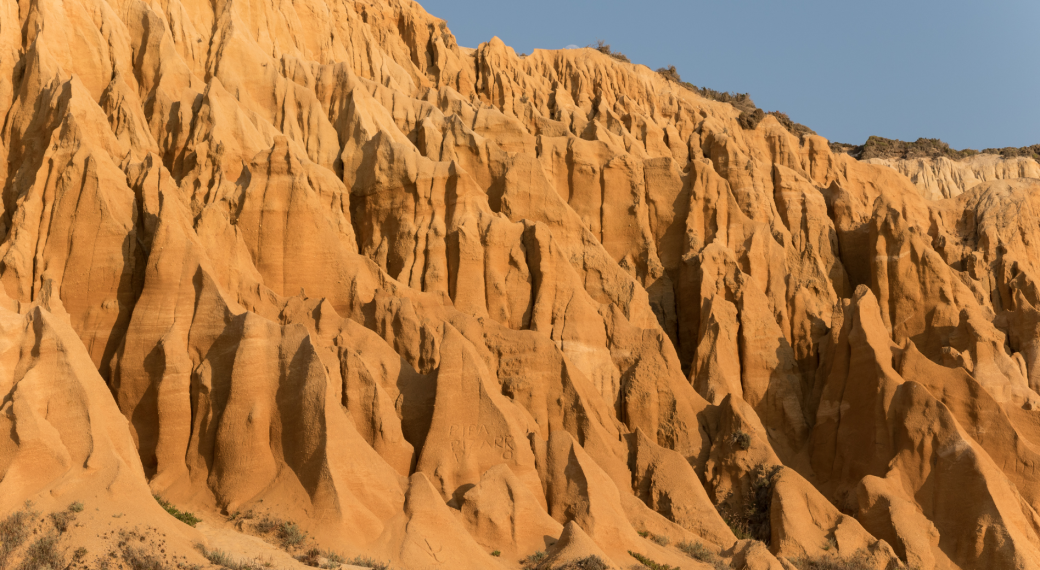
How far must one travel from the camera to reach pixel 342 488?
24.2m

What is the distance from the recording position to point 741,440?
103ft

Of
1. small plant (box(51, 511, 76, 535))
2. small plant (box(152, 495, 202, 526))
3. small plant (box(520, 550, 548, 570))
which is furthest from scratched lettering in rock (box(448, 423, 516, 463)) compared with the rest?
small plant (box(51, 511, 76, 535))

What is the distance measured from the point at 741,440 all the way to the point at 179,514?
15.2 metres

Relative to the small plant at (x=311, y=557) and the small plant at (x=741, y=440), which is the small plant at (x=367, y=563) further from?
the small plant at (x=741, y=440)

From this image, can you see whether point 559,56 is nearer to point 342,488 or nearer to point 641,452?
point 641,452

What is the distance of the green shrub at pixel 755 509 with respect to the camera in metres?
30.1

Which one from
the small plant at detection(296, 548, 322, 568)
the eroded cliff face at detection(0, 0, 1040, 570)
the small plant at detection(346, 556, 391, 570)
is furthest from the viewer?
the eroded cliff face at detection(0, 0, 1040, 570)

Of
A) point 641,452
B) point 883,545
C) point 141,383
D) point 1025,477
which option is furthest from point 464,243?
point 1025,477

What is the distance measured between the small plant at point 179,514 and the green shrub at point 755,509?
1400cm

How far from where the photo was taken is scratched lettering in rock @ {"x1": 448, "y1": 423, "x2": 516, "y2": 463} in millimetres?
27750

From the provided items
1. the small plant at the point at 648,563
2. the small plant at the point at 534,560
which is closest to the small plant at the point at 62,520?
the small plant at the point at 534,560

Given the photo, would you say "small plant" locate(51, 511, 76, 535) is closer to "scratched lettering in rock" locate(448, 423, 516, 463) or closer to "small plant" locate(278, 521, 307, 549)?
"small plant" locate(278, 521, 307, 549)

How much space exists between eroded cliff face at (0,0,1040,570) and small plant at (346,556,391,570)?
1.27 ft

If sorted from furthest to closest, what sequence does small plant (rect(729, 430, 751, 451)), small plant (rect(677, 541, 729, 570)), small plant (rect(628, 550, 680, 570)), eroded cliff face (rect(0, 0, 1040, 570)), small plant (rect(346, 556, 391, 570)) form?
small plant (rect(729, 430, 751, 451)), small plant (rect(677, 541, 729, 570)), small plant (rect(628, 550, 680, 570)), eroded cliff face (rect(0, 0, 1040, 570)), small plant (rect(346, 556, 391, 570))
